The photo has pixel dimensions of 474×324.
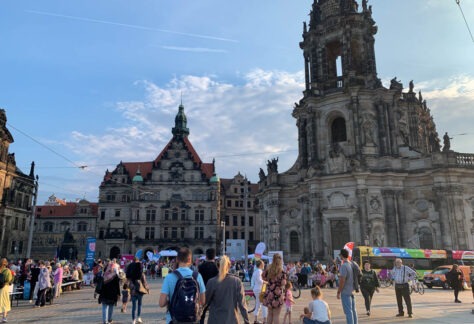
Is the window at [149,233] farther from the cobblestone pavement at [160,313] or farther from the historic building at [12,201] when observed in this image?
the cobblestone pavement at [160,313]

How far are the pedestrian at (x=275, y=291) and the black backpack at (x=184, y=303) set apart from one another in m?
3.39

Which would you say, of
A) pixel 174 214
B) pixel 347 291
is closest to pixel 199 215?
pixel 174 214

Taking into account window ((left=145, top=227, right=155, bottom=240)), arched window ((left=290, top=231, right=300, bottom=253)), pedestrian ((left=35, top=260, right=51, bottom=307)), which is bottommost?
pedestrian ((left=35, top=260, right=51, bottom=307))

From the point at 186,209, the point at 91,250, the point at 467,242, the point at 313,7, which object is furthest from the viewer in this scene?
the point at 186,209

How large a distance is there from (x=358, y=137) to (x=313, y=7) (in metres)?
18.9

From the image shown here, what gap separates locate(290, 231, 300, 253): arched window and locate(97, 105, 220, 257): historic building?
2712 cm

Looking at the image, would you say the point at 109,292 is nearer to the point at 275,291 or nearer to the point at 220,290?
the point at 275,291

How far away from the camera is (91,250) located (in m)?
30.5

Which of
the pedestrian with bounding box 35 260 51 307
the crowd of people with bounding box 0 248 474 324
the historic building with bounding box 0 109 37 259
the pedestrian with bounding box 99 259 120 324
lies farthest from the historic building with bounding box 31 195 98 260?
the pedestrian with bounding box 99 259 120 324

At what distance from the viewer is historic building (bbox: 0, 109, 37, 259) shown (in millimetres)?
47844

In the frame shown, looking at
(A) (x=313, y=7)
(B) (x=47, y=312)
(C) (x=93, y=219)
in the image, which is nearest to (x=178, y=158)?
(C) (x=93, y=219)

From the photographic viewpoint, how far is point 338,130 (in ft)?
135

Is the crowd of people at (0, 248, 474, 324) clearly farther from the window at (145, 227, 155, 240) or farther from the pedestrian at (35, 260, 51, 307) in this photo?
the window at (145, 227, 155, 240)

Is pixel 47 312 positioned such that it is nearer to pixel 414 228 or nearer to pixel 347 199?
pixel 347 199
